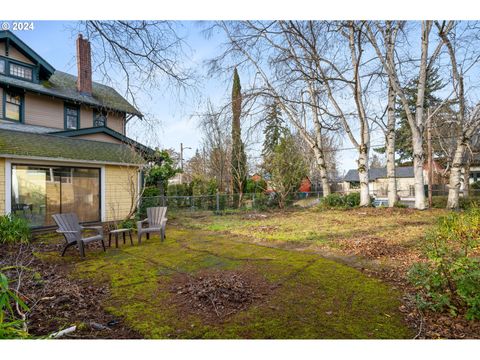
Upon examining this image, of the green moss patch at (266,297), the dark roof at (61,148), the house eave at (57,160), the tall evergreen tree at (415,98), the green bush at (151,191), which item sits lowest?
the green moss patch at (266,297)

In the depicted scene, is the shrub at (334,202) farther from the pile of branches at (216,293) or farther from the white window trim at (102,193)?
the white window trim at (102,193)

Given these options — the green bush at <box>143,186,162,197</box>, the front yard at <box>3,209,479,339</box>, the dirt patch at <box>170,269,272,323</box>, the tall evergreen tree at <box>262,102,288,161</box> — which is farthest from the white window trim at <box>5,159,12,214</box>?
the tall evergreen tree at <box>262,102,288,161</box>

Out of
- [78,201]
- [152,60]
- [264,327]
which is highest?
[152,60]

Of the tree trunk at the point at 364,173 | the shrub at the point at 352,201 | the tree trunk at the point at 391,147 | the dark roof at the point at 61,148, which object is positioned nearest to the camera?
the dark roof at the point at 61,148

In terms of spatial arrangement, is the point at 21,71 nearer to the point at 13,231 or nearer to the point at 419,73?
the point at 13,231

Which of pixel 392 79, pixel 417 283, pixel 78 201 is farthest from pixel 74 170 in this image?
pixel 392 79

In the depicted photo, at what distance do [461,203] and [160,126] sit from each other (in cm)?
1008

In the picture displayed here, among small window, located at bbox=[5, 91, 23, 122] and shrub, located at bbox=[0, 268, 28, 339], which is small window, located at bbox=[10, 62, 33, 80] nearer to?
small window, located at bbox=[5, 91, 23, 122]

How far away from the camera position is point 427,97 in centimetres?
1184

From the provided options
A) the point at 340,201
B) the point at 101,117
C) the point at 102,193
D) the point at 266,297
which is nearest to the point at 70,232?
the point at 101,117

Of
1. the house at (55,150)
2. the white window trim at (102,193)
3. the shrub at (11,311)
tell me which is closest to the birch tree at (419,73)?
the house at (55,150)

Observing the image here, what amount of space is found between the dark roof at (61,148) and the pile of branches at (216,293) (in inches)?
200

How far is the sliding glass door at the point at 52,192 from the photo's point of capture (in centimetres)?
619
